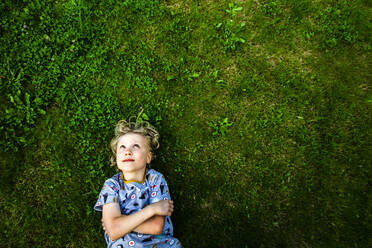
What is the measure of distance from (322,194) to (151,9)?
15.0 ft

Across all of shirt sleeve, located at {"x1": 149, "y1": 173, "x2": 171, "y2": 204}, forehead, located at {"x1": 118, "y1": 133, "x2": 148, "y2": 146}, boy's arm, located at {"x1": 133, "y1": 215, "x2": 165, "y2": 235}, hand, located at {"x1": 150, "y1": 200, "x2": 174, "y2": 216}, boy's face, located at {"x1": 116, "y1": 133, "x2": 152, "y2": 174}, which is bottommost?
boy's arm, located at {"x1": 133, "y1": 215, "x2": 165, "y2": 235}

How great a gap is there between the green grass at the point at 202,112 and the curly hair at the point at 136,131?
214mm

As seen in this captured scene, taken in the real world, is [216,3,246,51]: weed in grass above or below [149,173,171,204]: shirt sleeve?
above

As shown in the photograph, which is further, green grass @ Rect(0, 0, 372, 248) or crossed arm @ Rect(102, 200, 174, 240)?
green grass @ Rect(0, 0, 372, 248)

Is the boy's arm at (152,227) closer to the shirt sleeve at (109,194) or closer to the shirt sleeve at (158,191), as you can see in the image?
the shirt sleeve at (158,191)

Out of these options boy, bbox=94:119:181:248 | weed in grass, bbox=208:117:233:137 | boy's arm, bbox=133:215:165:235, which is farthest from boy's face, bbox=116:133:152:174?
weed in grass, bbox=208:117:233:137

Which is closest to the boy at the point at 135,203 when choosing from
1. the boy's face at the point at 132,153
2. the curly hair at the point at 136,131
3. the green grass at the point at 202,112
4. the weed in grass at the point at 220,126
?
the boy's face at the point at 132,153

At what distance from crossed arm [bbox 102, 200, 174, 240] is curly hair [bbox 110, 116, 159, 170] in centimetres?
97

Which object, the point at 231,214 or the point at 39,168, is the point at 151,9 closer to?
the point at 39,168

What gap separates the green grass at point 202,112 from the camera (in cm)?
421

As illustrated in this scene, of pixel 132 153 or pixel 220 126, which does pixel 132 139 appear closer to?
pixel 132 153

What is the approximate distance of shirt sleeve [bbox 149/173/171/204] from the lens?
11.8ft

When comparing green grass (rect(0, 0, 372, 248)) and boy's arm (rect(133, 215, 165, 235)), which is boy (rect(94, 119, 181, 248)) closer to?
boy's arm (rect(133, 215, 165, 235))

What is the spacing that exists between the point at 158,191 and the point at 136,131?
1.04 meters
